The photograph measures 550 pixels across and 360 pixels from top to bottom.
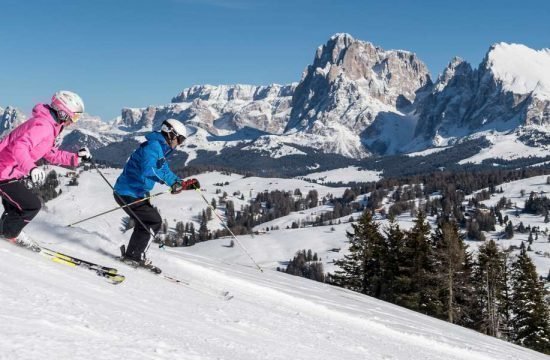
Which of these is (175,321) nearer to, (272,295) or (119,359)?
(119,359)

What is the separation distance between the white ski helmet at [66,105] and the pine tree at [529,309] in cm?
4656

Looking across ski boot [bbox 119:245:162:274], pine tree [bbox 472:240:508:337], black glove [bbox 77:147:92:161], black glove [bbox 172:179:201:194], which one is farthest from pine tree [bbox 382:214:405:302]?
black glove [bbox 77:147:92:161]

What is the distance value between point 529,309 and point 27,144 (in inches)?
1896

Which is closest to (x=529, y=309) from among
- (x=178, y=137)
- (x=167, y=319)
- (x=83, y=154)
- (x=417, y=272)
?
(x=417, y=272)

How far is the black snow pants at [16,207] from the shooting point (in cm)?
941

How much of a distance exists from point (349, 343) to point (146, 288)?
3.42 meters

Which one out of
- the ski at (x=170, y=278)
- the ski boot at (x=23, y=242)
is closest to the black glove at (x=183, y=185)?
the ski at (x=170, y=278)

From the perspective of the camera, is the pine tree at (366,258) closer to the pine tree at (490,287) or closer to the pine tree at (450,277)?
the pine tree at (450,277)

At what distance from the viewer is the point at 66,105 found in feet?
31.1

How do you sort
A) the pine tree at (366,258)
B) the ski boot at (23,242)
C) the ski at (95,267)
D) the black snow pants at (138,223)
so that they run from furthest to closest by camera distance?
1. the pine tree at (366,258)
2. the black snow pants at (138,223)
3. the ski boot at (23,242)
4. the ski at (95,267)

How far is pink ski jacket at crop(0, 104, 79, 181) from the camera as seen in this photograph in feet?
29.6

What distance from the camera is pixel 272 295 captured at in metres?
12.0

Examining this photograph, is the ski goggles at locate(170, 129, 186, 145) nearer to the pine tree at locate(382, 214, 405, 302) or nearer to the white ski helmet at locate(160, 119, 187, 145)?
the white ski helmet at locate(160, 119, 187, 145)

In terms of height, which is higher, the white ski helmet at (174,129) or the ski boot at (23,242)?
the white ski helmet at (174,129)
